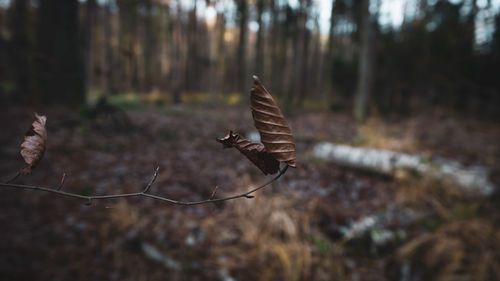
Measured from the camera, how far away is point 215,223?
2586 mm

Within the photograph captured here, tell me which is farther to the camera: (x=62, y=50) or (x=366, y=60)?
(x=366, y=60)

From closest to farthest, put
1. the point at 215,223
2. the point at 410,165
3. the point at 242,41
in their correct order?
the point at 215,223 < the point at 410,165 < the point at 242,41

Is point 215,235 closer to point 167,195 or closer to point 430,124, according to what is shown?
point 167,195

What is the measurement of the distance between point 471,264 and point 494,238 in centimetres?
45

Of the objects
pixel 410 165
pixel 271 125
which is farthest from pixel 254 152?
pixel 410 165

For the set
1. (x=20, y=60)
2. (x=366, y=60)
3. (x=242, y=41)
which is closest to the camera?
(x=20, y=60)

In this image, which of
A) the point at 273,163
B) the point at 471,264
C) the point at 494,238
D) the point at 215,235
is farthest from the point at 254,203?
the point at 273,163

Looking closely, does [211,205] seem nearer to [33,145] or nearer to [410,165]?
[33,145]

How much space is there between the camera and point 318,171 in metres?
4.25

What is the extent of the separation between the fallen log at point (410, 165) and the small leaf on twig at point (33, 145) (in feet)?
14.3

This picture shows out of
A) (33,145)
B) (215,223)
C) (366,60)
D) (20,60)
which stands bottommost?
(215,223)

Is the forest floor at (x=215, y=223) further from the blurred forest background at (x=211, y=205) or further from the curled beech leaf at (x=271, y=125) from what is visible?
the curled beech leaf at (x=271, y=125)

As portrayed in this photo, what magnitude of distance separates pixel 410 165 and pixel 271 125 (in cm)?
433

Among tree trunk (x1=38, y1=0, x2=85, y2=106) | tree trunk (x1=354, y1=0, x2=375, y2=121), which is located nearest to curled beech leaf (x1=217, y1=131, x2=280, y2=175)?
tree trunk (x1=38, y1=0, x2=85, y2=106)
